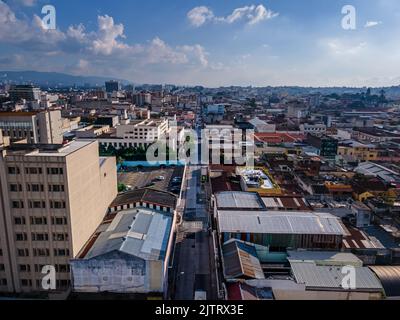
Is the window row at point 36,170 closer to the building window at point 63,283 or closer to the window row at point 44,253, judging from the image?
the window row at point 44,253

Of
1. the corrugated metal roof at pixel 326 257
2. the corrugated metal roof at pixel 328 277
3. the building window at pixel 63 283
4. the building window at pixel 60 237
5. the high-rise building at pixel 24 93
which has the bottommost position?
the building window at pixel 63 283

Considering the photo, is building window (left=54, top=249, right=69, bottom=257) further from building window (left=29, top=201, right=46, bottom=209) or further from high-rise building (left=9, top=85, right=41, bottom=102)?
high-rise building (left=9, top=85, right=41, bottom=102)

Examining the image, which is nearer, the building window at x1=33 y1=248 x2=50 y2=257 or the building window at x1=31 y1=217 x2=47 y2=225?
the building window at x1=31 y1=217 x2=47 y2=225

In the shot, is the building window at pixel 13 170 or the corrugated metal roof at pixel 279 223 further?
the corrugated metal roof at pixel 279 223

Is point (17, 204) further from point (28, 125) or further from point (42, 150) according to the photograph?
point (28, 125)

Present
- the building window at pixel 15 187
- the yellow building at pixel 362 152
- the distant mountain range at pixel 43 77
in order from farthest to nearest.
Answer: the yellow building at pixel 362 152
the distant mountain range at pixel 43 77
the building window at pixel 15 187

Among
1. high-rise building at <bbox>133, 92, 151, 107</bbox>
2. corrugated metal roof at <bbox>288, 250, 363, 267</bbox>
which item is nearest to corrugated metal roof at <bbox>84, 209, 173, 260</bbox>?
corrugated metal roof at <bbox>288, 250, 363, 267</bbox>

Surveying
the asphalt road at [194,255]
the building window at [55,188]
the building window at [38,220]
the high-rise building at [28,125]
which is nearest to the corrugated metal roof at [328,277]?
the asphalt road at [194,255]
